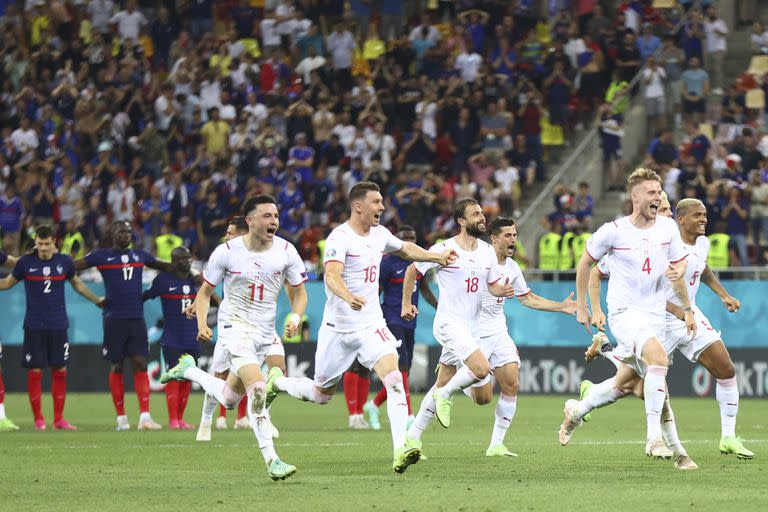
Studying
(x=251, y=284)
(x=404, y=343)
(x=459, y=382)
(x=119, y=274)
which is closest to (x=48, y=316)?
(x=119, y=274)

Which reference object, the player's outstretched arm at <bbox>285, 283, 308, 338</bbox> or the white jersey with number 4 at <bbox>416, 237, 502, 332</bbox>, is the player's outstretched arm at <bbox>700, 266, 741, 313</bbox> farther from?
the player's outstretched arm at <bbox>285, 283, 308, 338</bbox>

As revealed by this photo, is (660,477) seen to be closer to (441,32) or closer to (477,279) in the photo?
(477,279)

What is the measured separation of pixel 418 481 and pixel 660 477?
6.67 feet

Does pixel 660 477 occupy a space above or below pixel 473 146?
below

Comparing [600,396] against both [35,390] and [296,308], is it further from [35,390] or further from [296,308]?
[35,390]

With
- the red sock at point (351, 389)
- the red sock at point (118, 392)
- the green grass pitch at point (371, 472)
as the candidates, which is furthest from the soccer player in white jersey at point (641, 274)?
the red sock at point (118, 392)

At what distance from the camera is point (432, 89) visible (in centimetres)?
3356

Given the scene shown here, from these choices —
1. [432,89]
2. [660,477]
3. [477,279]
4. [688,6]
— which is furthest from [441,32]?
[660,477]

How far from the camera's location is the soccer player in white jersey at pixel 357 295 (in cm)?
1358

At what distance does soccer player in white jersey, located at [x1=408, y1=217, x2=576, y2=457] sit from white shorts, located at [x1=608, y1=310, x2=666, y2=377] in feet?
4.50

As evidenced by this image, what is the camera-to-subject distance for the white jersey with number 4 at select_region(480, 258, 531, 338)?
52.0ft

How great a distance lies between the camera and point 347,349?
13812 mm

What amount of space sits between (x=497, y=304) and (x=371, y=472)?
344 cm

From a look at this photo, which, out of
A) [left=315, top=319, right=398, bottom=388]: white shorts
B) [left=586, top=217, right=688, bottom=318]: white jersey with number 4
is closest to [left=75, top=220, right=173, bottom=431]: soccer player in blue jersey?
[left=315, top=319, right=398, bottom=388]: white shorts
